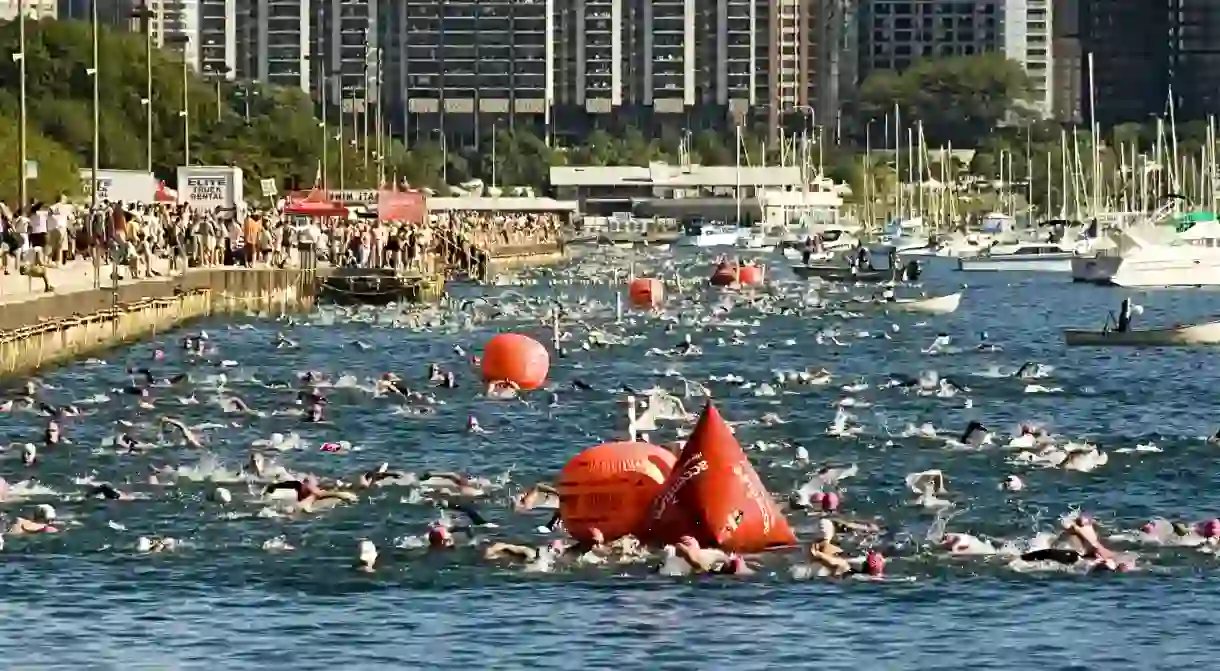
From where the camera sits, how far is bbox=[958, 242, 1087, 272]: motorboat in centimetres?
15575

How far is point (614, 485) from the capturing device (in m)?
31.8

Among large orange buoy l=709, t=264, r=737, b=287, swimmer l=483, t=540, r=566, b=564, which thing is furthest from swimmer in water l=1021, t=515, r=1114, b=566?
large orange buoy l=709, t=264, r=737, b=287

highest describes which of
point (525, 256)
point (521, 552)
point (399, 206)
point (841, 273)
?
point (399, 206)

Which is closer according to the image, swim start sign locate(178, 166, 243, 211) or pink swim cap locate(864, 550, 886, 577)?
pink swim cap locate(864, 550, 886, 577)

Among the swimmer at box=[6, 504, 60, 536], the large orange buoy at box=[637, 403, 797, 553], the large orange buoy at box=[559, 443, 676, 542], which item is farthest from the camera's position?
the swimmer at box=[6, 504, 60, 536]

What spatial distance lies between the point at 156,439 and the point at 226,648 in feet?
63.5

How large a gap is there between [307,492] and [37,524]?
3.59m

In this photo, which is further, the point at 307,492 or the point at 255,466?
the point at 255,466

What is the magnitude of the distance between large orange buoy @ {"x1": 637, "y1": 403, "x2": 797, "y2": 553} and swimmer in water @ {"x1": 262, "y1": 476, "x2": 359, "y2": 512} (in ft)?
21.1

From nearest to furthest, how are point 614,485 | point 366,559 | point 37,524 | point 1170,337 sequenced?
1. point 614,485
2. point 366,559
3. point 37,524
4. point 1170,337

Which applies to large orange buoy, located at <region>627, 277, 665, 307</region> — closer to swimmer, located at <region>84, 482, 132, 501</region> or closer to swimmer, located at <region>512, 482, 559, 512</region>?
swimmer, located at <region>84, 482, 132, 501</region>

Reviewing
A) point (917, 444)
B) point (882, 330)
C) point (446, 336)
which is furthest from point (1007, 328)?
point (917, 444)

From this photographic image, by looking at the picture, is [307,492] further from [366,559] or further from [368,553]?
[366,559]

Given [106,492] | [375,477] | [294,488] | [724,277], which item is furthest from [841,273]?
[294,488]
